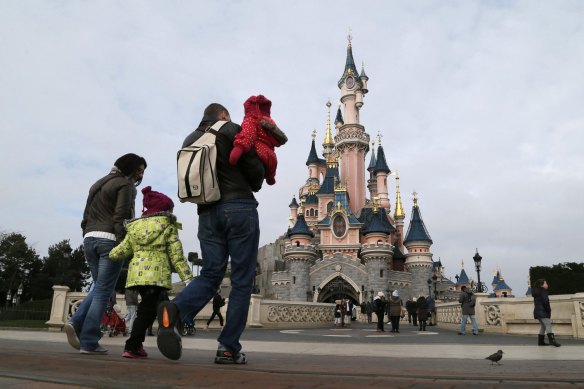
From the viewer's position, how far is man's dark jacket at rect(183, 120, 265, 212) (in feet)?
11.8

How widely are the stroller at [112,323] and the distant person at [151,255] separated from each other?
18.9 ft

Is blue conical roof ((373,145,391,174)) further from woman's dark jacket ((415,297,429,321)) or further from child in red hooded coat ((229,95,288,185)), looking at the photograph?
child in red hooded coat ((229,95,288,185))

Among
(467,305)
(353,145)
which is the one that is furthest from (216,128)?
(353,145)

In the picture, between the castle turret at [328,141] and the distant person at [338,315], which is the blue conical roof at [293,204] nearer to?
the castle turret at [328,141]

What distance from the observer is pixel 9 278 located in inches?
1646

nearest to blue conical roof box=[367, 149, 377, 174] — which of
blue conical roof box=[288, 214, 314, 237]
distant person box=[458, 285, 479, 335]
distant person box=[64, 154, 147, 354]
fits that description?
blue conical roof box=[288, 214, 314, 237]

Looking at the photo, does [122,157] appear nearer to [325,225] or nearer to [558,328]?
[558,328]

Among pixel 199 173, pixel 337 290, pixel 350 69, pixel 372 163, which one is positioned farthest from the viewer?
pixel 372 163

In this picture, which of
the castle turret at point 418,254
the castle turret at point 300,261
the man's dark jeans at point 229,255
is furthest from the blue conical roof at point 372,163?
the man's dark jeans at point 229,255

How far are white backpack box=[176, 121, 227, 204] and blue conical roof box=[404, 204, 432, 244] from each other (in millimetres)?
45678

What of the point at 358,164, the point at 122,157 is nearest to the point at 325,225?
the point at 358,164

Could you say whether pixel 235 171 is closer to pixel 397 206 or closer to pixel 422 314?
pixel 422 314

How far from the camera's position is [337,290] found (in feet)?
149

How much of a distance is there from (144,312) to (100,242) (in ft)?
3.13
